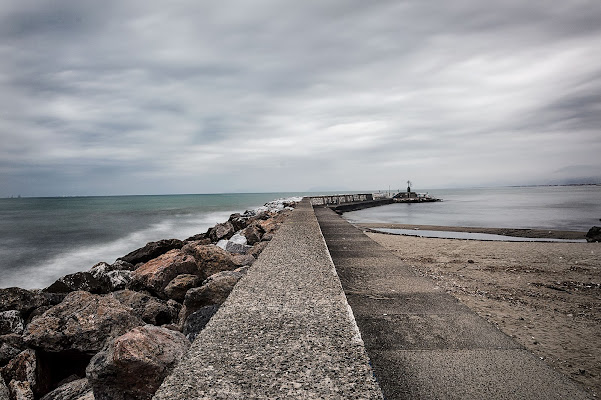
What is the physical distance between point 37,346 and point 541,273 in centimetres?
768

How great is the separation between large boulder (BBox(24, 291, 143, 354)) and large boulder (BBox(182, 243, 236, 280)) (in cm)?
175

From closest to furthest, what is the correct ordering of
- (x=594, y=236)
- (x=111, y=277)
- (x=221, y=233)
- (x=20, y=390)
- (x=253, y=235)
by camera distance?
(x=20, y=390) → (x=111, y=277) → (x=253, y=235) → (x=221, y=233) → (x=594, y=236)

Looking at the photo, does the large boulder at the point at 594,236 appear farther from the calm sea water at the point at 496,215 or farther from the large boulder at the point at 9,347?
the large boulder at the point at 9,347

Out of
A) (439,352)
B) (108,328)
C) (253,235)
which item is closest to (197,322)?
(108,328)

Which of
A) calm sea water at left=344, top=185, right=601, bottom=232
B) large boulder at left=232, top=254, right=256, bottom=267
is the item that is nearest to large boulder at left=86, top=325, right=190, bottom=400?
large boulder at left=232, top=254, right=256, bottom=267

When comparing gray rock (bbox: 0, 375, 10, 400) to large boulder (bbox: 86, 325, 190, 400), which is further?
gray rock (bbox: 0, 375, 10, 400)

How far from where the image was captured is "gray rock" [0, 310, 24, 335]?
400cm

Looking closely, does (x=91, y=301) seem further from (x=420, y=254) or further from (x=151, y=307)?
(x=420, y=254)

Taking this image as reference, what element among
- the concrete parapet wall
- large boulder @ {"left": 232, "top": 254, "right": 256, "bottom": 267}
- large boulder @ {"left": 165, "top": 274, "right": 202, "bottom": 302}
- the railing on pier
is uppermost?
the railing on pier

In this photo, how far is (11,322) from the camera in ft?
13.4

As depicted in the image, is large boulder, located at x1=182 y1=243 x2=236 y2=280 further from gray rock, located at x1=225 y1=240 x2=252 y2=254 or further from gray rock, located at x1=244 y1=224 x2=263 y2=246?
gray rock, located at x1=244 y1=224 x2=263 y2=246

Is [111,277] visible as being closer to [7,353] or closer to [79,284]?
[79,284]

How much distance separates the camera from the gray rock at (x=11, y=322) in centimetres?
400

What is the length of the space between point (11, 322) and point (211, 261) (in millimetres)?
2427
